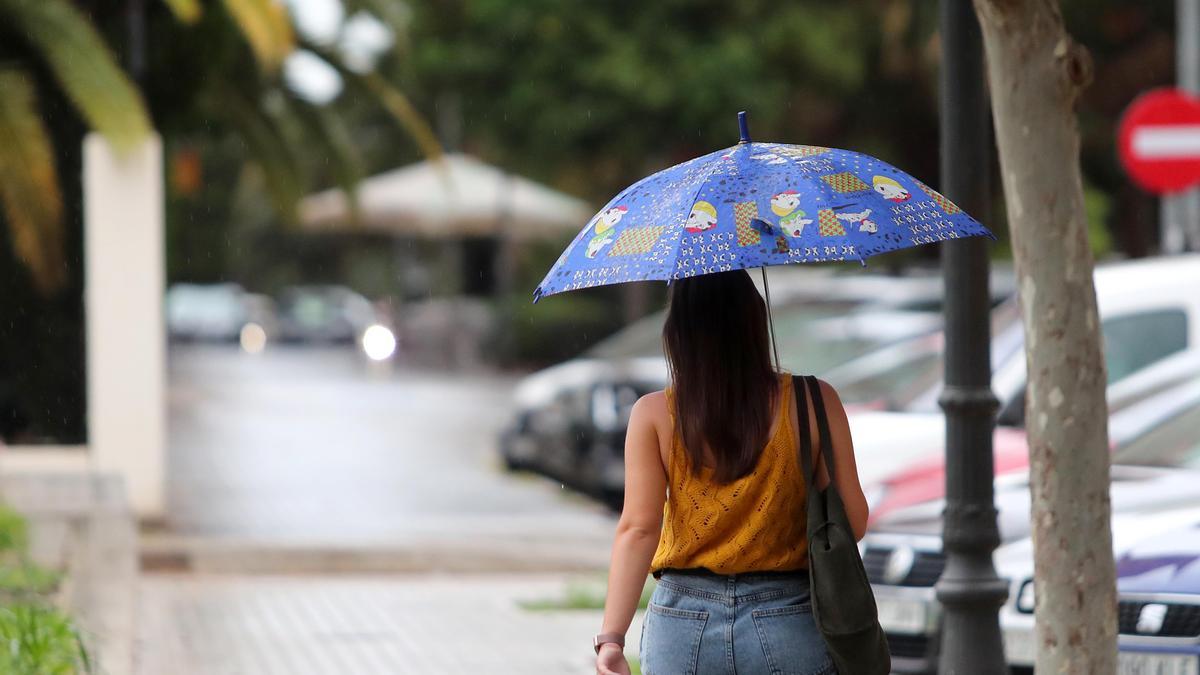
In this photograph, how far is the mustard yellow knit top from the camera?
3.72 meters

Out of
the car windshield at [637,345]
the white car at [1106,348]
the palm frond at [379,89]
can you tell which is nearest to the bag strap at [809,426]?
the white car at [1106,348]

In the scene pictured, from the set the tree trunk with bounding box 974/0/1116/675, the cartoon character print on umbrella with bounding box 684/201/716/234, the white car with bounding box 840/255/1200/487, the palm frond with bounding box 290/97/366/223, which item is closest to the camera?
the cartoon character print on umbrella with bounding box 684/201/716/234

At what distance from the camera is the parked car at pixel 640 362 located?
44.5 ft

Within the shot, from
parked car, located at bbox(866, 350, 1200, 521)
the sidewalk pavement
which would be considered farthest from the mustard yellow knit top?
the sidewalk pavement

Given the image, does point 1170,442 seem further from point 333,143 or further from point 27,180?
point 333,143

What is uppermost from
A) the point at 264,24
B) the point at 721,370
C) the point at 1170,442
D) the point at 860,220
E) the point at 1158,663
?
the point at 264,24

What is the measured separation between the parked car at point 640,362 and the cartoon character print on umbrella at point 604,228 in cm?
840

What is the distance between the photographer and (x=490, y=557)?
1213 centimetres

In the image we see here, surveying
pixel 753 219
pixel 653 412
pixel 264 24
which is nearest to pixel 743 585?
pixel 653 412

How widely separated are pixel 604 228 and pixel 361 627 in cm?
542

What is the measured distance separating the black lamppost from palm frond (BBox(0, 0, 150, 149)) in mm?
8384

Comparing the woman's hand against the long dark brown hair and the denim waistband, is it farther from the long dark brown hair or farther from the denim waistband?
the long dark brown hair

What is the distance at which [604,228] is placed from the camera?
4.18m

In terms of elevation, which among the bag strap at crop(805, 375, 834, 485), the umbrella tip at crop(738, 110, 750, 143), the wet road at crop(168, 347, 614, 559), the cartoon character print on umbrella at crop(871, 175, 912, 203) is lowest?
the wet road at crop(168, 347, 614, 559)
